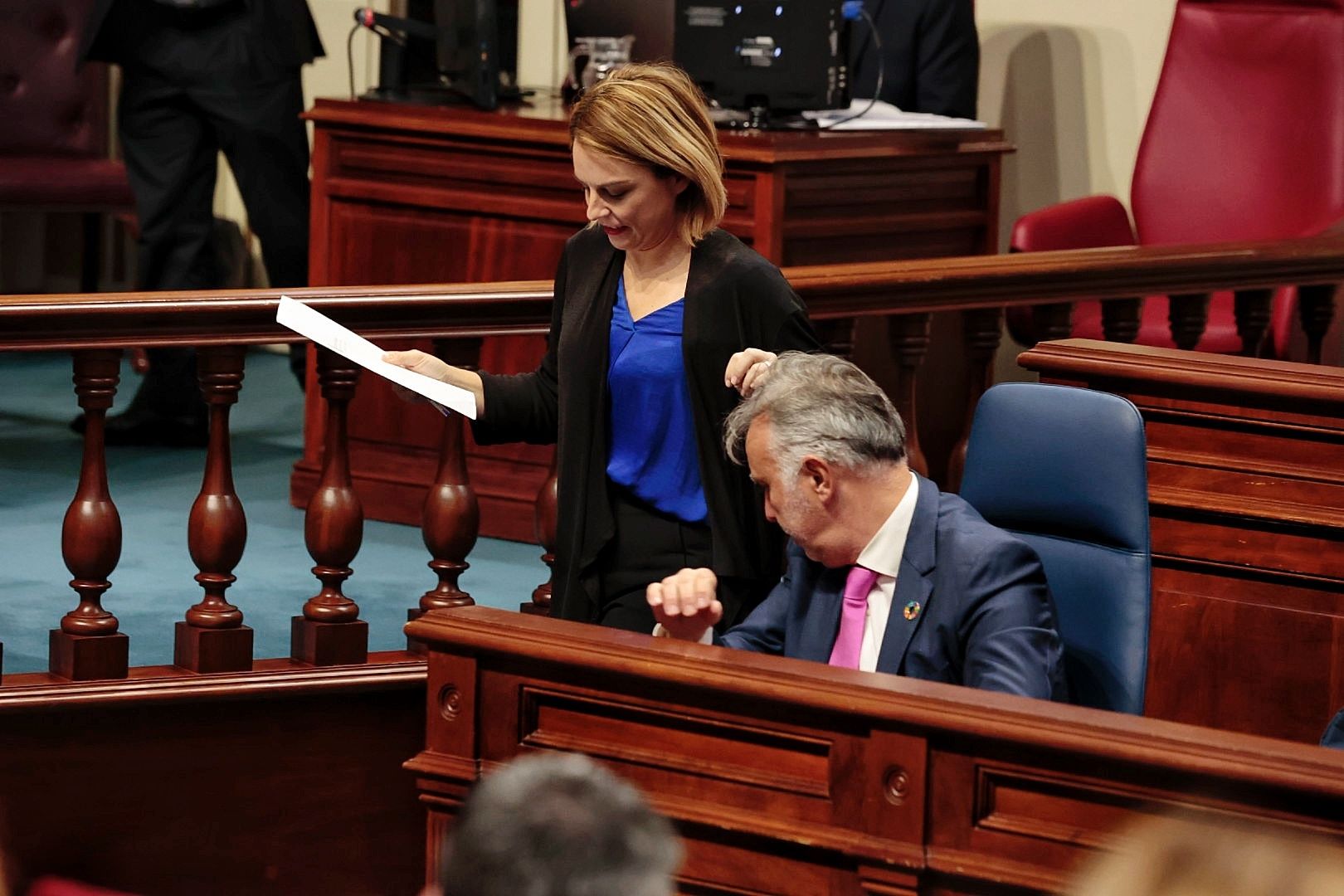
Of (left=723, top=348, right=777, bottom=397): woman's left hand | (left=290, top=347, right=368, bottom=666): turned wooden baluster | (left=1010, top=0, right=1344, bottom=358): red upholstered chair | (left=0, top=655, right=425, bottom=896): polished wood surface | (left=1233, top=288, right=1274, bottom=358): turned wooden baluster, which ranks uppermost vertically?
(left=1010, top=0, right=1344, bottom=358): red upholstered chair

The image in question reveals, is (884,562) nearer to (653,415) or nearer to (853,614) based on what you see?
(853,614)

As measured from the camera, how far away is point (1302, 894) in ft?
3.25

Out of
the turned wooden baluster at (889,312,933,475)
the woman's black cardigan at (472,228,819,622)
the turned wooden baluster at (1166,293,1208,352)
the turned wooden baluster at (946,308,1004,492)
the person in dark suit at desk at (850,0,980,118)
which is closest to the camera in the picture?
the woman's black cardigan at (472,228,819,622)

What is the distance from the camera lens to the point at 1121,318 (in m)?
4.00

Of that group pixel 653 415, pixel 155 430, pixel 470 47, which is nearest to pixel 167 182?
pixel 155 430

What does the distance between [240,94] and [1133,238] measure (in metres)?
2.38

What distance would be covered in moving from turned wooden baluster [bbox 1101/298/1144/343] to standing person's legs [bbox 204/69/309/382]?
2517mm

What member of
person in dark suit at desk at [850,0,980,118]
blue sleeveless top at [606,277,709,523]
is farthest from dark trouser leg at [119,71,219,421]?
blue sleeveless top at [606,277,709,523]

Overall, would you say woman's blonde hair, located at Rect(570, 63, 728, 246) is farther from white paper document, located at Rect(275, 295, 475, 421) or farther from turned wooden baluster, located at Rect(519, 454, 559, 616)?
turned wooden baluster, located at Rect(519, 454, 559, 616)

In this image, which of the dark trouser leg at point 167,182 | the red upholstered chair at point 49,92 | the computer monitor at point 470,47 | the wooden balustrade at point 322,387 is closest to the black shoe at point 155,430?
the dark trouser leg at point 167,182

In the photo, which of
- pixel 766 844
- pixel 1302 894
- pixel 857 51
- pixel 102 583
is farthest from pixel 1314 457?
pixel 857 51

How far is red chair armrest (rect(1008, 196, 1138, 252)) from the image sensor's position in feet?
16.3

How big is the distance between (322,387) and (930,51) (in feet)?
9.56

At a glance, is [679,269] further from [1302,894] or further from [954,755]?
[1302,894]
